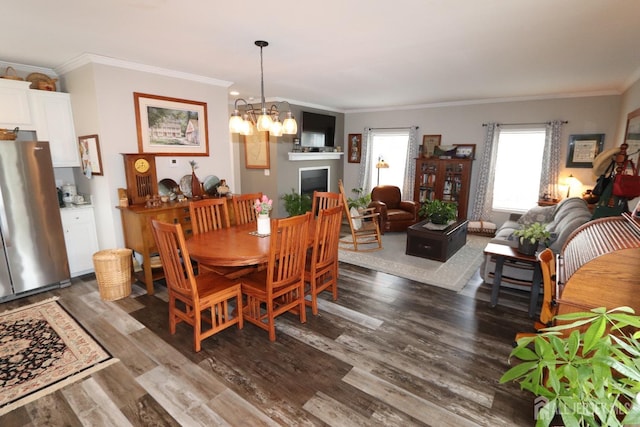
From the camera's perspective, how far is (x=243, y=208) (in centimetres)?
367

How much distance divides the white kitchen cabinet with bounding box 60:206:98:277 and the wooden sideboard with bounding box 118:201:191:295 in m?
0.56

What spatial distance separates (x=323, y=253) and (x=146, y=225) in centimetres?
197

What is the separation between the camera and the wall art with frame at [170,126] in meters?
3.72

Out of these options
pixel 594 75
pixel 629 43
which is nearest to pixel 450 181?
pixel 594 75

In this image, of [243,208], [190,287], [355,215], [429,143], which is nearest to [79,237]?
[243,208]

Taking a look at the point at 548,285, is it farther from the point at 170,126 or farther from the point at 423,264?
the point at 170,126

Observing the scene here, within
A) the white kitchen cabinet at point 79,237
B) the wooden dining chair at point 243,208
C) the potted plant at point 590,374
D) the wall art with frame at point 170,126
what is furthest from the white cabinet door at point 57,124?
the potted plant at point 590,374

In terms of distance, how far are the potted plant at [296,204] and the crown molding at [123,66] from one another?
2.49 meters

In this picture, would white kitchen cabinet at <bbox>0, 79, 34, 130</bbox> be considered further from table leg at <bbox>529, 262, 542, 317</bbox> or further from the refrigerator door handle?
table leg at <bbox>529, 262, 542, 317</bbox>

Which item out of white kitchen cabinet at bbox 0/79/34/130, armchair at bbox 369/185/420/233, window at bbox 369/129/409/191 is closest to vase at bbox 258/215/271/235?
white kitchen cabinet at bbox 0/79/34/130

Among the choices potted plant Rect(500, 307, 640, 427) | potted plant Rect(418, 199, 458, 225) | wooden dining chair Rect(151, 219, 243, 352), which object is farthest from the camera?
potted plant Rect(418, 199, 458, 225)

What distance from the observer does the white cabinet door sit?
356cm

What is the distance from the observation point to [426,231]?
4523 mm

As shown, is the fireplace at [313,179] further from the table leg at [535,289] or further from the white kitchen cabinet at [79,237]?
the table leg at [535,289]
